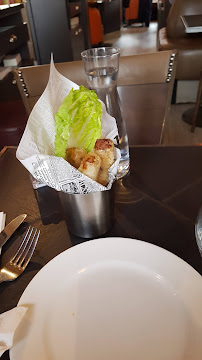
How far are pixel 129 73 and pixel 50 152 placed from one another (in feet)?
2.04

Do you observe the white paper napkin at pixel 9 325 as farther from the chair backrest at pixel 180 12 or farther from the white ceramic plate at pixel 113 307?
the chair backrest at pixel 180 12

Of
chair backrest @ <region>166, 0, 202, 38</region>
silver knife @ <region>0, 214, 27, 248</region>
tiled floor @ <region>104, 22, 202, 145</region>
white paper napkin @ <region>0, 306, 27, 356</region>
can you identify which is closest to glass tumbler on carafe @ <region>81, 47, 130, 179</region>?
silver knife @ <region>0, 214, 27, 248</region>

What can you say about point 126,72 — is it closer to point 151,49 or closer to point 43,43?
point 43,43

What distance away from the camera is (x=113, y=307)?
353 mm

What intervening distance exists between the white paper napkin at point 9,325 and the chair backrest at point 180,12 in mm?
2628

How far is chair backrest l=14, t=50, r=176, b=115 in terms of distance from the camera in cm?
92

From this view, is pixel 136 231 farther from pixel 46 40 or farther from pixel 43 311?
pixel 46 40

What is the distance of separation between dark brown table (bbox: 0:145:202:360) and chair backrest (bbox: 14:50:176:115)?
35 cm

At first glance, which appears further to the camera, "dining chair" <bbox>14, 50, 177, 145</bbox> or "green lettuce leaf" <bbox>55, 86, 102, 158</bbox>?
"dining chair" <bbox>14, 50, 177, 145</bbox>

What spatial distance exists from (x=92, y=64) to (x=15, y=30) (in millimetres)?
1809

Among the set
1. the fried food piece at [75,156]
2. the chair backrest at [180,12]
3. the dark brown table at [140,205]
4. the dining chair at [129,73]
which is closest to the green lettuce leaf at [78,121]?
the fried food piece at [75,156]

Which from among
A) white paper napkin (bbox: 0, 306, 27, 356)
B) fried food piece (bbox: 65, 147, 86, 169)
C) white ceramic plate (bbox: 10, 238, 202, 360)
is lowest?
white ceramic plate (bbox: 10, 238, 202, 360)

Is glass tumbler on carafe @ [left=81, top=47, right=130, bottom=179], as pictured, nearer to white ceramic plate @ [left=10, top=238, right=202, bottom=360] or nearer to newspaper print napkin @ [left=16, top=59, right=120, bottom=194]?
newspaper print napkin @ [left=16, top=59, right=120, bottom=194]

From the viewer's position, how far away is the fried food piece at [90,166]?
38cm
